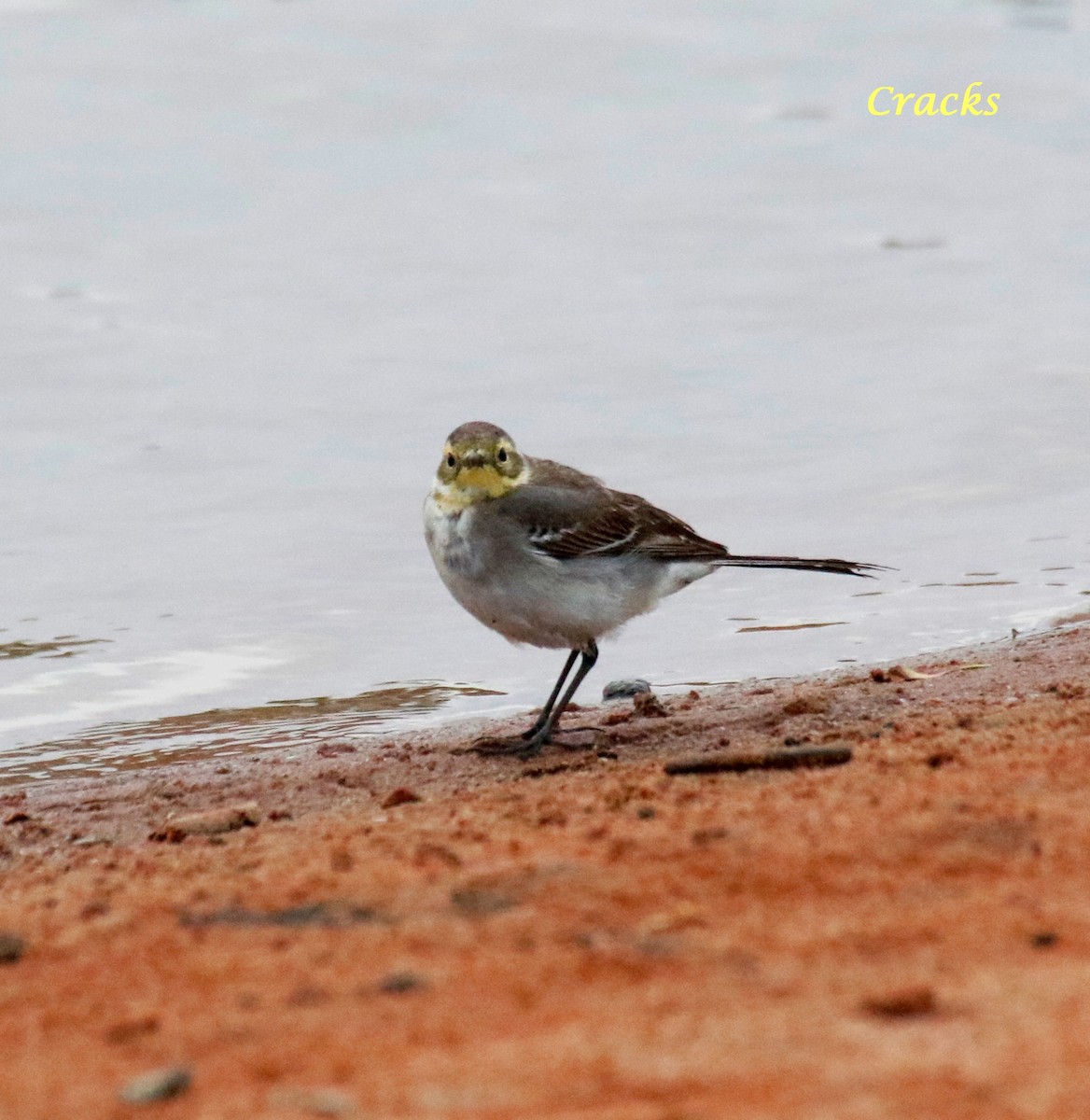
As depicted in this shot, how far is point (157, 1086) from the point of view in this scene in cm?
333

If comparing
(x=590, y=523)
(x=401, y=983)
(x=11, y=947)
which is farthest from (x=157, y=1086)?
(x=590, y=523)

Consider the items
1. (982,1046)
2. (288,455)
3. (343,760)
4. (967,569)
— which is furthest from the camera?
(288,455)

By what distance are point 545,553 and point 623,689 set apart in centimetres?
167

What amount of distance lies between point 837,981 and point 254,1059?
1.08m

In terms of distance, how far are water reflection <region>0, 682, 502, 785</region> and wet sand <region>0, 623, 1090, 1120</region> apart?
2.28 m

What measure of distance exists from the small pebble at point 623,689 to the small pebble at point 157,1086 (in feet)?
20.0

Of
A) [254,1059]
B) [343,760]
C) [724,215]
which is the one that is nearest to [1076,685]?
[343,760]

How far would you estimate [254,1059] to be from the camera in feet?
11.3

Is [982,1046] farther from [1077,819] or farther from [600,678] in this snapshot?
[600,678]

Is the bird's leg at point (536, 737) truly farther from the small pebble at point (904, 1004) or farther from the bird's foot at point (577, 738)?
the small pebble at point (904, 1004)

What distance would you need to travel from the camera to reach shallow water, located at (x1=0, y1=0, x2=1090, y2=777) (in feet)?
35.1

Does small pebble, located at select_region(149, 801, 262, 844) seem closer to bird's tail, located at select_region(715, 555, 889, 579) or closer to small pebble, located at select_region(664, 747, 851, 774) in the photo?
small pebble, located at select_region(664, 747, 851, 774)

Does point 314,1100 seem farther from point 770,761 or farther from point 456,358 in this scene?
point 456,358

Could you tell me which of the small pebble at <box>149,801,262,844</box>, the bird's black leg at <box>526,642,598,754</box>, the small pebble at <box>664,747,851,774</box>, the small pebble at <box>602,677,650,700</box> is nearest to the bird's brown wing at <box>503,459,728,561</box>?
the bird's black leg at <box>526,642,598,754</box>
